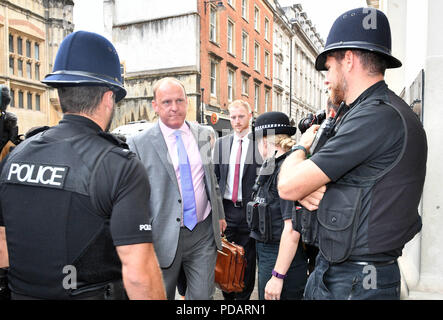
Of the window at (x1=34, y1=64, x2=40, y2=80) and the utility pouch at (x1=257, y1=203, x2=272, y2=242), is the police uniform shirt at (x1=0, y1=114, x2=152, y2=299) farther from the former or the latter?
the window at (x1=34, y1=64, x2=40, y2=80)

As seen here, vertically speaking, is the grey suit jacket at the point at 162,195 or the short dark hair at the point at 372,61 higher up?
the short dark hair at the point at 372,61

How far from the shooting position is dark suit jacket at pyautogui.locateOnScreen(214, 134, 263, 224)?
405 cm

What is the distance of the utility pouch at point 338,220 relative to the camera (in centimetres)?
154

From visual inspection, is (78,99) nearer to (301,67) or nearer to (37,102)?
(37,102)

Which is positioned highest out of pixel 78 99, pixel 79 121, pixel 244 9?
pixel 244 9

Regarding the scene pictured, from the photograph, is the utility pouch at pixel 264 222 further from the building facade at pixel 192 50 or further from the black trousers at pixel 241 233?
the building facade at pixel 192 50

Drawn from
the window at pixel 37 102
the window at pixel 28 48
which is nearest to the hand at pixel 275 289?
the window at pixel 37 102

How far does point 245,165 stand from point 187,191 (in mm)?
1163

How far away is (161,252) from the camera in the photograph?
9.62 feet

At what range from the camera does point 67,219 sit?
1.45 metres

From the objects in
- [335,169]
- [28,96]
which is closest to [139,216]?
[335,169]

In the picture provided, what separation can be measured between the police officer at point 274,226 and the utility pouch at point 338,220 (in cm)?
81

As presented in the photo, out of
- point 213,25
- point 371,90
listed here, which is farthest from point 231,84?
point 371,90

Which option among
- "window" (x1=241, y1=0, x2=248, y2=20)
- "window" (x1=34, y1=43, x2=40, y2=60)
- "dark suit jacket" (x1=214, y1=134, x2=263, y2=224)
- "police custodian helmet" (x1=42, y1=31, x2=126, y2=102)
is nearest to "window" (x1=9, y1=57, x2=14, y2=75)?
"window" (x1=34, y1=43, x2=40, y2=60)
